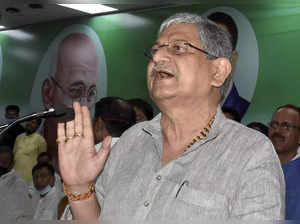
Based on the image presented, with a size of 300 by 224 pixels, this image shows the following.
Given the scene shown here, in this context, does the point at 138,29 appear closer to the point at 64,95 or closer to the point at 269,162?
the point at 64,95

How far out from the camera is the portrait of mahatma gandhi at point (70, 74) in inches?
273

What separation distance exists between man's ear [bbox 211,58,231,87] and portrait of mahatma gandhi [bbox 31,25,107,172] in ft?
17.8

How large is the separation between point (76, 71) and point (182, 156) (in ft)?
20.1

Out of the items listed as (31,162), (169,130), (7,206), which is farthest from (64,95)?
(169,130)

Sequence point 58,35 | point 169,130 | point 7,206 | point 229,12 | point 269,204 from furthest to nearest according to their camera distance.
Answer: point 58,35
point 229,12
point 7,206
point 169,130
point 269,204

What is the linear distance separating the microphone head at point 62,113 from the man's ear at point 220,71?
0.51m

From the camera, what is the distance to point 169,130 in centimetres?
142

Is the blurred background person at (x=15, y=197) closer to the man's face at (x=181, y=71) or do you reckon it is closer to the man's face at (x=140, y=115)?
the man's face at (x=140, y=115)

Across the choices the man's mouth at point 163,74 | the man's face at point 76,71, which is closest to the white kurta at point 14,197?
the man's mouth at point 163,74

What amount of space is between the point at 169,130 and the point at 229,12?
14.4ft

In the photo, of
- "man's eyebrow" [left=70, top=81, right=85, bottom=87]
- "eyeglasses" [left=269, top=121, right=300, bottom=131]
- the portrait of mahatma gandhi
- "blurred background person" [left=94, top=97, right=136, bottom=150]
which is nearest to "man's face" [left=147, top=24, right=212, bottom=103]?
"blurred background person" [left=94, top=97, right=136, bottom=150]

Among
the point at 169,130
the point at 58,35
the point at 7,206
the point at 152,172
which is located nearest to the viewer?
the point at 152,172

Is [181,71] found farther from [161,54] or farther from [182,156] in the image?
[182,156]

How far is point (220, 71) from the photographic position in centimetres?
144
